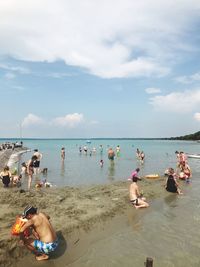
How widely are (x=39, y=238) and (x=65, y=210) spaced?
12.4 ft

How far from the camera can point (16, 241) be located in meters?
8.06

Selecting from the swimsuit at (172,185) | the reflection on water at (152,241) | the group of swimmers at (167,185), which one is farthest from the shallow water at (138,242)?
the swimsuit at (172,185)

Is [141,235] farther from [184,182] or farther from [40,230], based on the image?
[184,182]

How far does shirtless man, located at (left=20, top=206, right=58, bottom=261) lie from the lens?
7605 millimetres

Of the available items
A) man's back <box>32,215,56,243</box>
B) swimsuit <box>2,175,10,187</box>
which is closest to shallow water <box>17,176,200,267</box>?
man's back <box>32,215,56,243</box>

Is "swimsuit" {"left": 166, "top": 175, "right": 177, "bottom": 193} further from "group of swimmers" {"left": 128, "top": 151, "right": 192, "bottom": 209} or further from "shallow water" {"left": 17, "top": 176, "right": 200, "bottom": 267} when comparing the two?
"shallow water" {"left": 17, "top": 176, "right": 200, "bottom": 267}

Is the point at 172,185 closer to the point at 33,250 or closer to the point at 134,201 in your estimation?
the point at 134,201

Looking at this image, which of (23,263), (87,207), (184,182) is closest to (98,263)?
(23,263)

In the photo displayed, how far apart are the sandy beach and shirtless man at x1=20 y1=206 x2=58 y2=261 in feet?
0.86

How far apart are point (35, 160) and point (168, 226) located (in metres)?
10.7

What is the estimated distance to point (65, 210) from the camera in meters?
11.5

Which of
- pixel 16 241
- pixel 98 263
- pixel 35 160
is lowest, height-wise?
pixel 98 263

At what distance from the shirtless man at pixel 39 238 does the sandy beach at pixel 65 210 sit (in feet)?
0.86

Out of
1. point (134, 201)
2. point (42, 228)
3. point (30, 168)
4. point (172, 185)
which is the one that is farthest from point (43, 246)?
point (172, 185)
